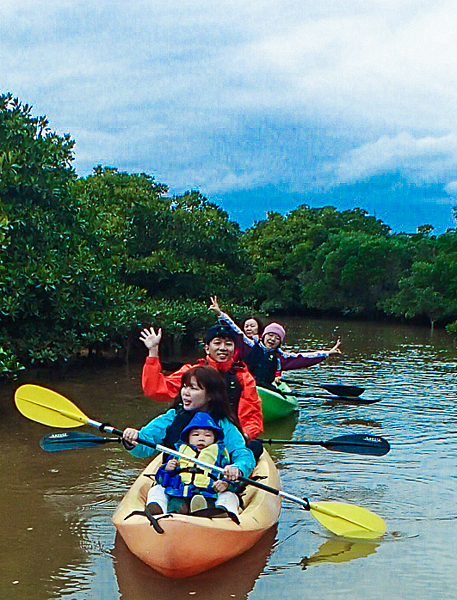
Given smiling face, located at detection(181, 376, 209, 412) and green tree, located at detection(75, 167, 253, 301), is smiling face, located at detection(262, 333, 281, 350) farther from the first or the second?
green tree, located at detection(75, 167, 253, 301)

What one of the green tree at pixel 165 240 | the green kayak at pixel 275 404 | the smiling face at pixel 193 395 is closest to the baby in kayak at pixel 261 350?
the green kayak at pixel 275 404

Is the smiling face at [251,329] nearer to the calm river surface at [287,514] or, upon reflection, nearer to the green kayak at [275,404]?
the green kayak at [275,404]

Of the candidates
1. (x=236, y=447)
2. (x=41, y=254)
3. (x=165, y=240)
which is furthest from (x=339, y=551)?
(x=165, y=240)

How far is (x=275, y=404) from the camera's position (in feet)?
29.4

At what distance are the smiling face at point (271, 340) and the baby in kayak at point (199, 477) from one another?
437 centimetres

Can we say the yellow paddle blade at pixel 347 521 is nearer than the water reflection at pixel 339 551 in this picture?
No

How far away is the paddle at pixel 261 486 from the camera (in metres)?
4.88

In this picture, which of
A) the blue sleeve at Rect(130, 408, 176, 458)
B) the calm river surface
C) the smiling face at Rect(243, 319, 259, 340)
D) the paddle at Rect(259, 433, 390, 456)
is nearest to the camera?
the calm river surface

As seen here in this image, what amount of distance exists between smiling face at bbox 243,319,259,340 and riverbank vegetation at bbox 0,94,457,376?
2.57m


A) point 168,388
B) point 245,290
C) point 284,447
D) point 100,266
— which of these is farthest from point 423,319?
point 168,388

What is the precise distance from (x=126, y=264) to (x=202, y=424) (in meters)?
12.2

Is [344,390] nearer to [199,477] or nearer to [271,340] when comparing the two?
[271,340]

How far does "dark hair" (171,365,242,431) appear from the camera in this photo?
4859mm

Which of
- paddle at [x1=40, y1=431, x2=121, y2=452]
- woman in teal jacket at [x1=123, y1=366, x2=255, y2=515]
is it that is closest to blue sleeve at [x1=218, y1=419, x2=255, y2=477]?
woman in teal jacket at [x1=123, y1=366, x2=255, y2=515]
